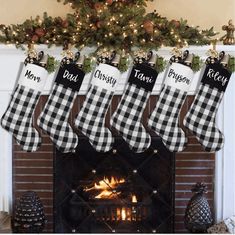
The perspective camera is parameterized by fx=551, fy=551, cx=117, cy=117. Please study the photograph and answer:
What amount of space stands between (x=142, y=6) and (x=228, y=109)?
80cm

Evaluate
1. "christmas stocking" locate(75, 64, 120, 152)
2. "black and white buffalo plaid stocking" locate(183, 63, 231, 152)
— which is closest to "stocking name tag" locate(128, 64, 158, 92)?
"christmas stocking" locate(75, 64, 120, 152)

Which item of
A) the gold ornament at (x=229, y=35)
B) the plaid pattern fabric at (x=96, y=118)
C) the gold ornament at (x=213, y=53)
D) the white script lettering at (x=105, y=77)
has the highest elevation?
the gold ornament at (x=229, y=35)

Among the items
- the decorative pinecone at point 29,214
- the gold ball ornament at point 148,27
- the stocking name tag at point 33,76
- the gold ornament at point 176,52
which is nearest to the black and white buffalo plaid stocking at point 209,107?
the gold ornament at point 176,52

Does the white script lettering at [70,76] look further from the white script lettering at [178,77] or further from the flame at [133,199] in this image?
the flame at [133,199]

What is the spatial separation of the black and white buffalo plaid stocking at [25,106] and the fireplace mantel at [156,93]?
184 millimetres

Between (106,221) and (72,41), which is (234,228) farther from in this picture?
(72,41)

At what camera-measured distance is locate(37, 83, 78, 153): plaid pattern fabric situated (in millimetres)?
3107

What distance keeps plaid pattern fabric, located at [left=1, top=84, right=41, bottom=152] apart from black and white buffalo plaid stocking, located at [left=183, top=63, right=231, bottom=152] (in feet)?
2.93

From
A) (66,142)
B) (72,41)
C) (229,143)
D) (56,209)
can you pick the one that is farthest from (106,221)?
(72,41)

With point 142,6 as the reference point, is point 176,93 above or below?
below

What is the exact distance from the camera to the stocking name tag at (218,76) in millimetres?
3096

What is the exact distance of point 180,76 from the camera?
3.09 m

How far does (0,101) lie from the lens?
3.33m

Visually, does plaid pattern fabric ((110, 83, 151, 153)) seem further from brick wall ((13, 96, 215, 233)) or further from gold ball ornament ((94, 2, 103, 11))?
gold ball ornament ((94, 2, 103, 11))
